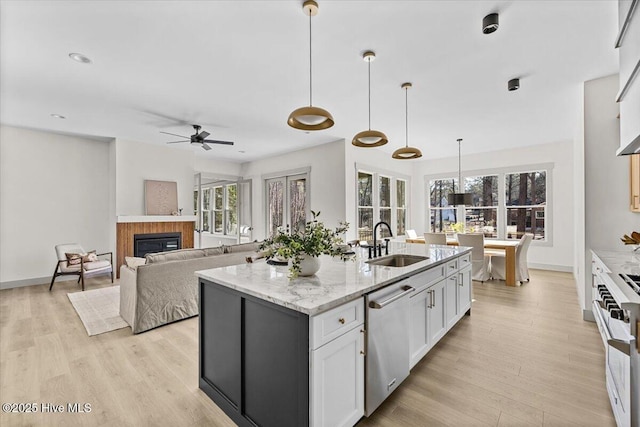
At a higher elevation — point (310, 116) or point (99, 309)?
point (310, 116)

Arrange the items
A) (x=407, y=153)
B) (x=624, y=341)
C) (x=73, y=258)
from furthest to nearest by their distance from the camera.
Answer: (x=73, y=258), (x=407, y=153), (x=624, y=341)

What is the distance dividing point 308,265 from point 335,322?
0.55 m

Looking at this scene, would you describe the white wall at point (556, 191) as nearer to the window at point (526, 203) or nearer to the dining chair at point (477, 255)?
the window at point (526, 203)

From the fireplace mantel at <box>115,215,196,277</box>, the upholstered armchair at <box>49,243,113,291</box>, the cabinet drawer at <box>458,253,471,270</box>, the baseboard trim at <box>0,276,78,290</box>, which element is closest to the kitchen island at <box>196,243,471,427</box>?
the cabinet drawer at <box>458,253,471,270</box>

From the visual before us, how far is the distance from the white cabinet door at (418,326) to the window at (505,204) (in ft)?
18.7

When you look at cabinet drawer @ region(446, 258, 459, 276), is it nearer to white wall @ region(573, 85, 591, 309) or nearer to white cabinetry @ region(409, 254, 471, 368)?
white cabinetry @ region(409, 254, 471, 368)

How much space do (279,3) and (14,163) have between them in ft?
19.0

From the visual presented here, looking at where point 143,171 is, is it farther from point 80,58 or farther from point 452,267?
point 452,267

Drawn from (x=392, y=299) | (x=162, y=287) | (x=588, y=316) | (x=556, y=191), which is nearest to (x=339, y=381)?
Answer: (x=392, y=299)

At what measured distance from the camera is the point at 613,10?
2.19 meters

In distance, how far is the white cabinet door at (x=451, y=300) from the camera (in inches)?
113

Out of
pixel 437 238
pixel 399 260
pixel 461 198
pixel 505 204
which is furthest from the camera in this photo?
pixel 505 204

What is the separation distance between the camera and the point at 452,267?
9.87 ft

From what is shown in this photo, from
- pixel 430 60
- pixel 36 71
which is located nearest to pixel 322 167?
pixel 430 60
